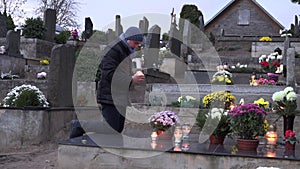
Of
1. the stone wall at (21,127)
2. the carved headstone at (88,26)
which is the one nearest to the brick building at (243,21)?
the carved headstone at (88,26)

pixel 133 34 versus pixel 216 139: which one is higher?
pixel 133 34

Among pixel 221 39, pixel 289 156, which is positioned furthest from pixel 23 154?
pixel 221 39

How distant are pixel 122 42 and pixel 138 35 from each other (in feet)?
0.80

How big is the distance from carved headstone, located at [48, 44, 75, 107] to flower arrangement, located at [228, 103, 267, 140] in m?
4.44

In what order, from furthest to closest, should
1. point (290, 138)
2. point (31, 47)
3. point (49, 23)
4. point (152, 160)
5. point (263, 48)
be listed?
point (263, 48) < point (49, 23) < point (31, 47) < point (290, 138) < point (152, 160)

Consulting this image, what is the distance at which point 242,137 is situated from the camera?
5.32m

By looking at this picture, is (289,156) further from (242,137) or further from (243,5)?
(243,5)

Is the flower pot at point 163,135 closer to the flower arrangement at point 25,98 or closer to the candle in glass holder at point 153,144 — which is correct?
the candle in glass holder at point 153,144

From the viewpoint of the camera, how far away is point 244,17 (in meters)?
42.4

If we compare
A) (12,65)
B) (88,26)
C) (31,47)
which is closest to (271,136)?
(12,65)

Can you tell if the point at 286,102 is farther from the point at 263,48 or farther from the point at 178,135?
the point at 263,48

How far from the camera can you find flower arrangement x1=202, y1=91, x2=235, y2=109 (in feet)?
25.8

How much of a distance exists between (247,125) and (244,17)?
3897 centimetres

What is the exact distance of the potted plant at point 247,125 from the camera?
519cm
